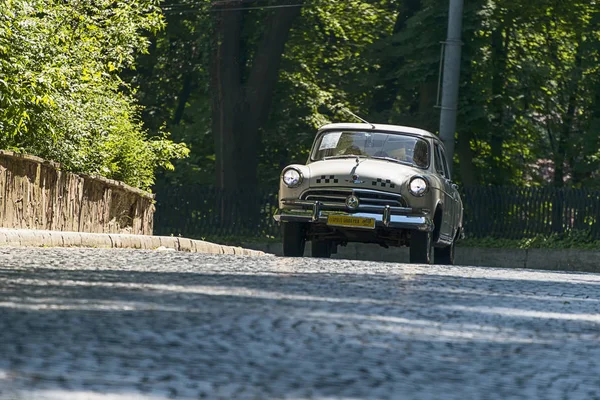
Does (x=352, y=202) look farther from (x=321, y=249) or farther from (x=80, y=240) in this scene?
(x=321, y=249)

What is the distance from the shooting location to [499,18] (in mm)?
39688

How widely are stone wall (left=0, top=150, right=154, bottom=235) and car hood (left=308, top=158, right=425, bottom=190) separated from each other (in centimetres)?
334

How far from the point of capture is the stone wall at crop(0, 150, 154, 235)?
59.2 ft

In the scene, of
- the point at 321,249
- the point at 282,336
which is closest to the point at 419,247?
the point at 321,249

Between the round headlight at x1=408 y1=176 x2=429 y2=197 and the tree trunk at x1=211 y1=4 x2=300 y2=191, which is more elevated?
the tree trunk at x1=211 y1=4 x2=300 y2=191

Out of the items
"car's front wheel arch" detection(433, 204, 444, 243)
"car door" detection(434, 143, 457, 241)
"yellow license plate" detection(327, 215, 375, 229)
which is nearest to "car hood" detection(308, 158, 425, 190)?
"yellow license plate" detection(327, 215, 375, 229)

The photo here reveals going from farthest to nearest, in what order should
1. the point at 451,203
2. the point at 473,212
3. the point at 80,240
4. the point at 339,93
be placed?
the point at 339,93
the point at 473,212
the point at 451,203
the point at 80,240

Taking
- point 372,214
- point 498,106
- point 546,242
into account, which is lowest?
point 372,214

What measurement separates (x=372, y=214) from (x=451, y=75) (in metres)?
12.7

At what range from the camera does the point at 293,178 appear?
62.5 feet

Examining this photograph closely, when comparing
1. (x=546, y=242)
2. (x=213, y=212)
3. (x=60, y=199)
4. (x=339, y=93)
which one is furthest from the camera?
(x=339, y=93)

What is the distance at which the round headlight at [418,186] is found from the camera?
18828 millimetres

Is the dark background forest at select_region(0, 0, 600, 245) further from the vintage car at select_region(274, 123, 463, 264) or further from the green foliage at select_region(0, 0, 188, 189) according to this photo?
the vintage car at select_region(274, 123, 463, 264)

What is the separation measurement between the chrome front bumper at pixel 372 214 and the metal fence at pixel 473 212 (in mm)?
13694
